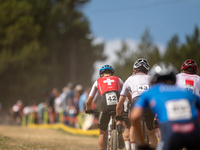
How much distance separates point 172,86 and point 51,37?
45602mm

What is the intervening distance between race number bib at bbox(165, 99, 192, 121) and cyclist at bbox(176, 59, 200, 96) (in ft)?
10.8

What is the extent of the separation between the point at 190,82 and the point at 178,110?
3.41 metres

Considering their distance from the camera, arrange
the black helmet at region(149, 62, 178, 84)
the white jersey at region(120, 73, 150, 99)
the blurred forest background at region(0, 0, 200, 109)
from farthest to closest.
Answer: the blurred forest background at region(0, 0, 200, 109) → the white jersey at region(120, 73, 150, 99) → the black helmet at region(149, 62, 178, 84)

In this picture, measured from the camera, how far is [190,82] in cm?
677

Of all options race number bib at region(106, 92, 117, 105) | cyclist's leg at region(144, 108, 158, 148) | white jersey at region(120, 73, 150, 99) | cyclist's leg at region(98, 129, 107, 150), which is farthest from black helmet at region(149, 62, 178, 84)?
cyclist's leg at region(98, 129, 107, 150)

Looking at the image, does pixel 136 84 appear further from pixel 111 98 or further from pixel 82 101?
pixel 82 101

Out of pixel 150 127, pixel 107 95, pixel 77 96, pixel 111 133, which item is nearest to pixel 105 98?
pixel 107 95

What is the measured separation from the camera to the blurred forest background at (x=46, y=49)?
4184cm

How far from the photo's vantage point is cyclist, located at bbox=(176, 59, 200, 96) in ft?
22.1

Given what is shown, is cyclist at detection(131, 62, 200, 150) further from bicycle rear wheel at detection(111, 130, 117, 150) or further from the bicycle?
the bicycle

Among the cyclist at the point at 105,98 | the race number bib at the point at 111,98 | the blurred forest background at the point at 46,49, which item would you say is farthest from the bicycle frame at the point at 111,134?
the blurred forest background at the point at 46,49

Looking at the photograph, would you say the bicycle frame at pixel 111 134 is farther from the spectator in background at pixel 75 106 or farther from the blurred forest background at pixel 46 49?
the blurred forest background at pixel 46 49

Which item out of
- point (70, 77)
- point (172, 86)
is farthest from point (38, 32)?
point (172, 86)

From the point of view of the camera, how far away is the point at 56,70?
4806cm
